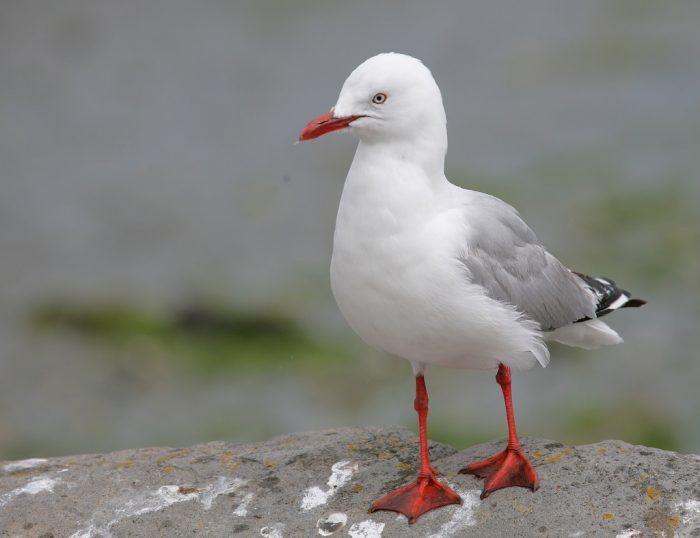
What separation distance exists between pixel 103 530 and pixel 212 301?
6.70 m

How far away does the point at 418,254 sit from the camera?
5348 millimetres

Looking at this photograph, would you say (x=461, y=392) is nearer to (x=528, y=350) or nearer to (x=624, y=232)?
(x=624, y=232)

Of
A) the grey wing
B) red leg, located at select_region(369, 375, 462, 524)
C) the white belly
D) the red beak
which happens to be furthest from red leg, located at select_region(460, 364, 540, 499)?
the red beak

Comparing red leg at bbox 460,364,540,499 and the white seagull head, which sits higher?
the white seagull head

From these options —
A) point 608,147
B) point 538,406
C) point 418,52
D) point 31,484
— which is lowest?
point 538,406

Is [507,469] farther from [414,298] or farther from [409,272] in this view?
[409,272]

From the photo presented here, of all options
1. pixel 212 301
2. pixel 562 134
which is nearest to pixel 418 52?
pixel 562 134

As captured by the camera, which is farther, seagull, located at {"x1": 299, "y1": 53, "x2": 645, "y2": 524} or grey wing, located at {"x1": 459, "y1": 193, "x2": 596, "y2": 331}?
grey wing, located at {"x1": 459, "y1": 193, "x2": 596, "y2": 331}

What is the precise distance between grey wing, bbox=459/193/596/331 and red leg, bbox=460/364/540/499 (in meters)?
0.40

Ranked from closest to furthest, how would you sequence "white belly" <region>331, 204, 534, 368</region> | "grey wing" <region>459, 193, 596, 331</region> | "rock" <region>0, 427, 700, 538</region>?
"white belly" <region>331, 204, 534, 368</region>
"rock" <region>0, 427, 700, 538</region>
"grey wing" <region>459, 193, 596, 331</region>

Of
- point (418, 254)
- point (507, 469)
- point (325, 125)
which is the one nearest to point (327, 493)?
point (507, 469)

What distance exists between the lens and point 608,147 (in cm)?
1440

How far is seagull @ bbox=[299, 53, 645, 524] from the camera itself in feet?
17.6

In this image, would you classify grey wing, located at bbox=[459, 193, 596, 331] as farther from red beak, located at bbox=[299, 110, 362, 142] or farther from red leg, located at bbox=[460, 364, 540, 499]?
red beak, located at bbox=[299, 110, 362, 142]
